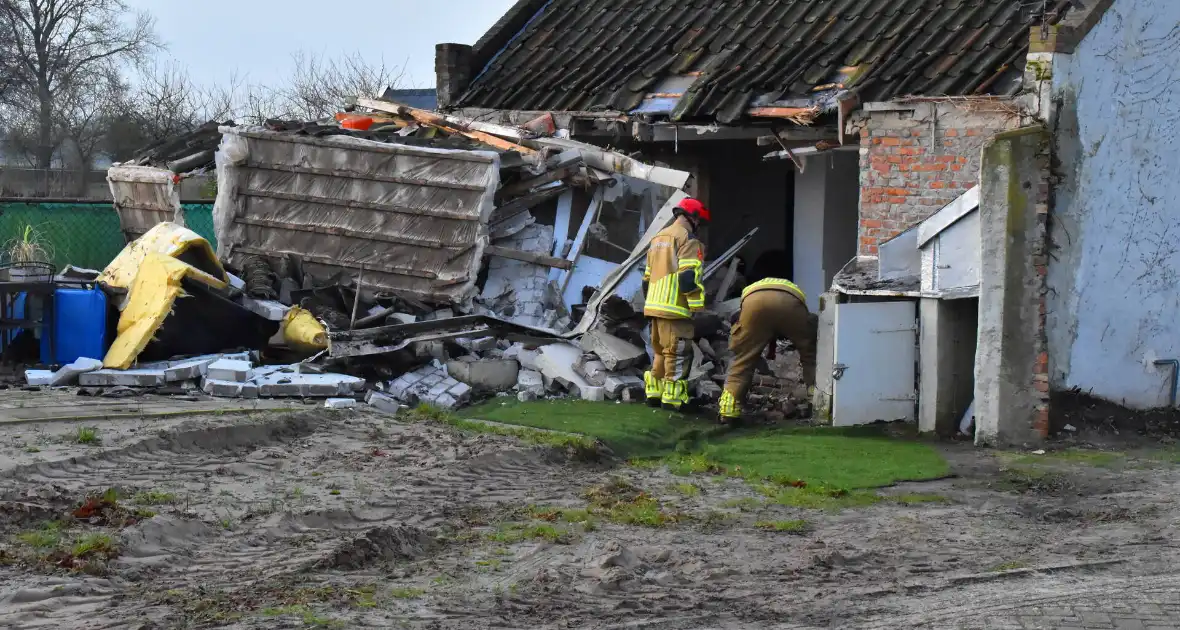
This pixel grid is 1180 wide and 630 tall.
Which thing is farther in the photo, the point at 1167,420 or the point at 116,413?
the point at 1167,420

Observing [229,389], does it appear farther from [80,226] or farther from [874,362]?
[80,226]

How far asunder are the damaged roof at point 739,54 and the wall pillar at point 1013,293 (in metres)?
1.41

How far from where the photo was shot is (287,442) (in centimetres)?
980

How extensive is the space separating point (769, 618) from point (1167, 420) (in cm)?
650

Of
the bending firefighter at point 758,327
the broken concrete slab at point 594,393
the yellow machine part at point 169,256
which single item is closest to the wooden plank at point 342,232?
the yellow machine part at point 169,256

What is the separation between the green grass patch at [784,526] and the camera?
26.1ft

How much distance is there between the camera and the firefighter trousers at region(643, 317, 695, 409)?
1191cm

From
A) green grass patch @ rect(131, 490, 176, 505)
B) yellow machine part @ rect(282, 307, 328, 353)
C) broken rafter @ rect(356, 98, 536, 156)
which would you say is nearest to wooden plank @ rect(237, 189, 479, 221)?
broken rafter @ rect(356, 98, 536, 156)

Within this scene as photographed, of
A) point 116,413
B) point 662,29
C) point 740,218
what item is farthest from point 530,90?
point 116,413

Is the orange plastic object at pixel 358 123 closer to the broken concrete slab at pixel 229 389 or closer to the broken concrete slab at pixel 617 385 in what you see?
the broken concrete slab at pixel 229 389

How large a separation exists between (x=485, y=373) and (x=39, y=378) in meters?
4.05

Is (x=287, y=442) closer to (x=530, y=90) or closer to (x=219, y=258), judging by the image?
(x=219, y=258)

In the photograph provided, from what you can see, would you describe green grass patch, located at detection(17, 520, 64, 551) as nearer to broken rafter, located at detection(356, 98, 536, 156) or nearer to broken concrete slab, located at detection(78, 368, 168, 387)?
broken concrete slab, located at detection(78, 368, 168, 387)

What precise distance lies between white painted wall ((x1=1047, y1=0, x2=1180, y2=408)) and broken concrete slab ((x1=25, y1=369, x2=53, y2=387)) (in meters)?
8.79
